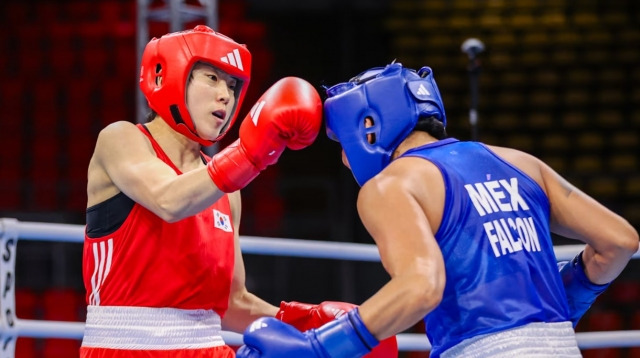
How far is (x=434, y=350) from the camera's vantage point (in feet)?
6.63

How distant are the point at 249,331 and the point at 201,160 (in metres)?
0.90

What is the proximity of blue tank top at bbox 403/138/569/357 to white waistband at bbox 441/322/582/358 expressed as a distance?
0.02m

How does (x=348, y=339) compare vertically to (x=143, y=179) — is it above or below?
below

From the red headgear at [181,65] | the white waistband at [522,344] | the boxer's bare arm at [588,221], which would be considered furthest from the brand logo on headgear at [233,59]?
the white waistband at [522,344]

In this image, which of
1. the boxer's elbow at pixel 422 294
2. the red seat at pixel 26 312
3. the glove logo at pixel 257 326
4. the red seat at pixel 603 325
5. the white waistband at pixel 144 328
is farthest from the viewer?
the red seat at pixel 603 325

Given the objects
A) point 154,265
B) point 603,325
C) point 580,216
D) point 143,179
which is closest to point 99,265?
point 154,265

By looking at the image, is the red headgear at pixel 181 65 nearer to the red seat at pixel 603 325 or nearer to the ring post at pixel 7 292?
the ring post at pixel 7 292

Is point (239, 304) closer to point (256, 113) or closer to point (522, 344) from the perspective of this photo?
point (256, 113)

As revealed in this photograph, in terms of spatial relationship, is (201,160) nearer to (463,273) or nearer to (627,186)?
(463,273)

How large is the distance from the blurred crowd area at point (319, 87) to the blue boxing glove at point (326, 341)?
4989mm

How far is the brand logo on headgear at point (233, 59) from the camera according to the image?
2.40 metres

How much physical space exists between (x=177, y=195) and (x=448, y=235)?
71 cm

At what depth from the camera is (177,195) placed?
6.95ft

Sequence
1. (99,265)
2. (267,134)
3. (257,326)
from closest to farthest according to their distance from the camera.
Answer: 1. (257,326)
2. (267,134)
3. (99,265)
